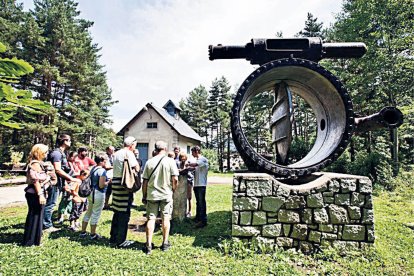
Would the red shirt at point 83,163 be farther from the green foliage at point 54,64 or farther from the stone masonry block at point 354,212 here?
the green foliage at point 54,64

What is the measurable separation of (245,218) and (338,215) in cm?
156

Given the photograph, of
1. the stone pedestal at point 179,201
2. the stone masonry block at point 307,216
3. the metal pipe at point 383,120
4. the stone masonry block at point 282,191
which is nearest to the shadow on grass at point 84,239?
the stone pedestal at point 179,201

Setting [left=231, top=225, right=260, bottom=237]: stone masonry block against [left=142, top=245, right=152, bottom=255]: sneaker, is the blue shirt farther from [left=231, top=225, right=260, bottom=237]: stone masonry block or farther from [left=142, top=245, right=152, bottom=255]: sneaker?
[left=231, top=225, right=260, bottom=237]: stone masonry block

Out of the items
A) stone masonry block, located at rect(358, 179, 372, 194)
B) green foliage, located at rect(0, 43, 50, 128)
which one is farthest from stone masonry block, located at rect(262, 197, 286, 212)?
green foliage, located at rect(0, 43, 50, 128)

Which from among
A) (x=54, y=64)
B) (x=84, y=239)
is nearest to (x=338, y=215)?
(x=84, y=239)

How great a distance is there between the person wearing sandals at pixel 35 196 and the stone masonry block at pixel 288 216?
4116 millimetres

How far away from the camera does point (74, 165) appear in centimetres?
623

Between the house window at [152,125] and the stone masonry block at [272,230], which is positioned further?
the house window at [152,125]

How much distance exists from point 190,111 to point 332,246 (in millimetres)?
39666

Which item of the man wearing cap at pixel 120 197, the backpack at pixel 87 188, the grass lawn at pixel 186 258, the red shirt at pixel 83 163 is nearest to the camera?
the grass lawn at pixel 186 258

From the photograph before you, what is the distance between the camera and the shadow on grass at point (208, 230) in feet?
14.8

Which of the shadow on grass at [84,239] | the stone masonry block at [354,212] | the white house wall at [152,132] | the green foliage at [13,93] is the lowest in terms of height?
the shadow on grass at [84,239]

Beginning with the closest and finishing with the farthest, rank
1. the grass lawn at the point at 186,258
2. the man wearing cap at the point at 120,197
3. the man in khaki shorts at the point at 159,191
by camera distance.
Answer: the grass lawn at the point at 186,258, the man in khaki shorts at the point at 159,191, the man wearing cap at the point at 120,197

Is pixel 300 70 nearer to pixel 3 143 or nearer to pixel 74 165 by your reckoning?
pixel 74 165
